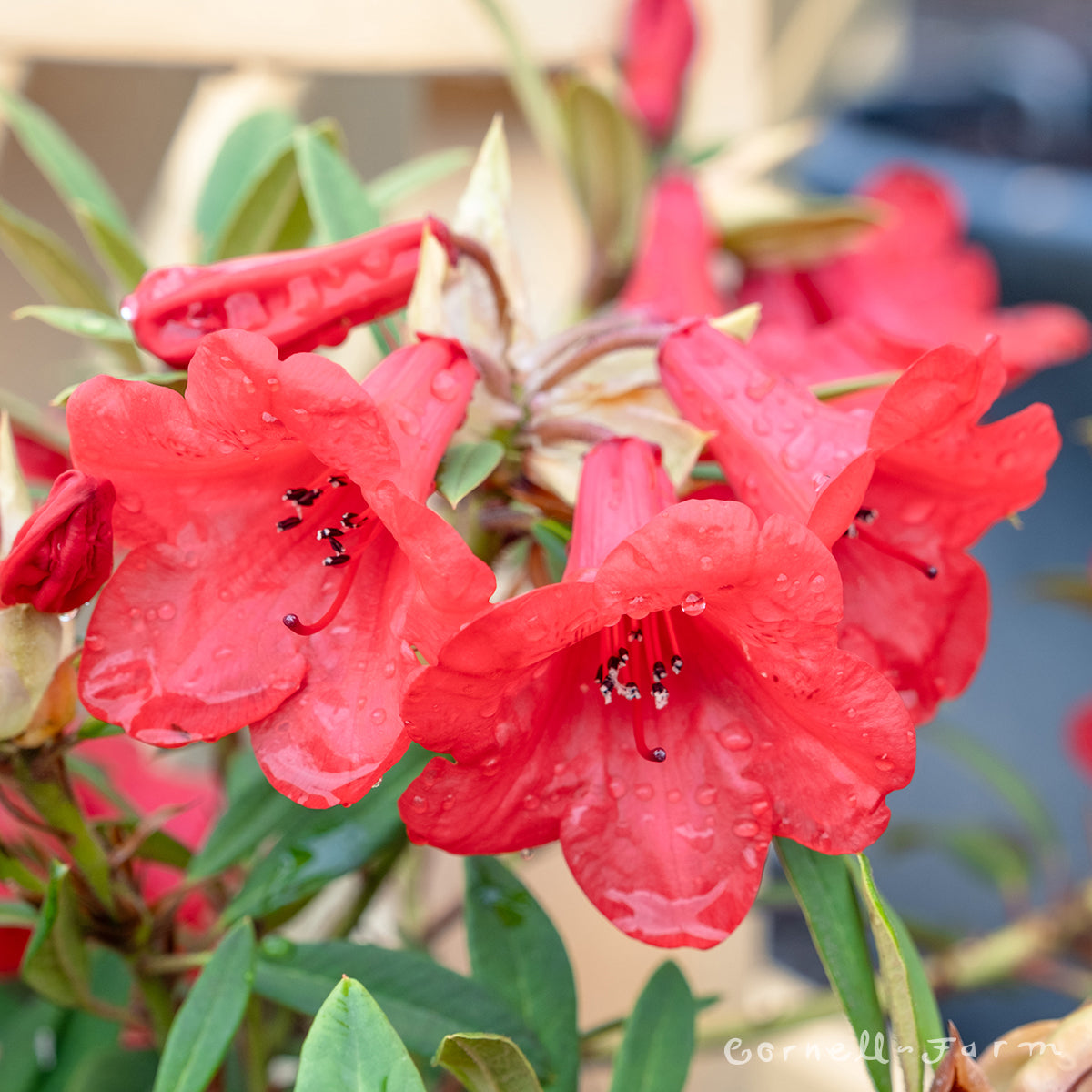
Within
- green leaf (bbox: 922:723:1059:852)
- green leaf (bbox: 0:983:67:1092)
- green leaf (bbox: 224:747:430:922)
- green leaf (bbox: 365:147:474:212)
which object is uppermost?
green leaf (bbox: 365:147:474:212)

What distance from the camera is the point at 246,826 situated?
1.87ft

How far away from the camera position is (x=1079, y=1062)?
0.40 metres

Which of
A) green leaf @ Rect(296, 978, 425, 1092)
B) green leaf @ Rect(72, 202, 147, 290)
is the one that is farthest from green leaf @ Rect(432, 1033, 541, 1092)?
green leaf @ Rect(72, 202, 147, 290)

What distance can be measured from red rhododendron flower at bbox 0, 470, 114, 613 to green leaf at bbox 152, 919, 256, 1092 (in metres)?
0.17

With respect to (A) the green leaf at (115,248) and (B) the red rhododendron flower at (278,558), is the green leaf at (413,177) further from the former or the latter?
(B) the red rhododendron flower at (278,558)

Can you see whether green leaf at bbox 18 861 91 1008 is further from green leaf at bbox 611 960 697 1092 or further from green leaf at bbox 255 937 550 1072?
green leaf at bbox 611 960 697 1092

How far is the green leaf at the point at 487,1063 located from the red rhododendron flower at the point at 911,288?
2.27 feet

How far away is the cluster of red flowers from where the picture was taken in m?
0.38

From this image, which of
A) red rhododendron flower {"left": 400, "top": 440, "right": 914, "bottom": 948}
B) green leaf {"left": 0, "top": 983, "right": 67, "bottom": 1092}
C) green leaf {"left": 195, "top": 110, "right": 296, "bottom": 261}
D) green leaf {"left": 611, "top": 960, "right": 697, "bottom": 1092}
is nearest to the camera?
red rhododendron flower {"left": 400, "top": 440, "right": 914, "bottom": 948}

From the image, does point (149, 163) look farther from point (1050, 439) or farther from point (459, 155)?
point (1050, 439)

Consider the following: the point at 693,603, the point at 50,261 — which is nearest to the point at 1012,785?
the point at 693,603

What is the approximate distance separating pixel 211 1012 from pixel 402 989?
9 centimetres

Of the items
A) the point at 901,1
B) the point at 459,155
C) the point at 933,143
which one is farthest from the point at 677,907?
the point at 901,1

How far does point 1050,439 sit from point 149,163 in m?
1.42
